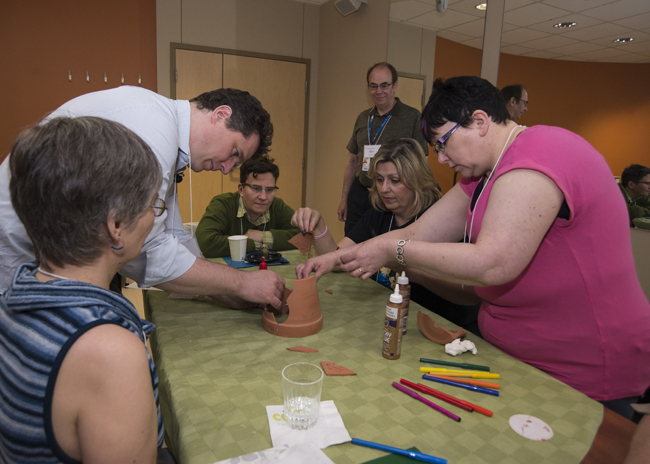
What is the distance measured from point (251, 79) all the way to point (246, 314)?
4226 mm

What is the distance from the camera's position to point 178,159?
1.65m

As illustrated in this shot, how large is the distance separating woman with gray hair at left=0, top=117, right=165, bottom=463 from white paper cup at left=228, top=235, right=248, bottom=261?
1417mm

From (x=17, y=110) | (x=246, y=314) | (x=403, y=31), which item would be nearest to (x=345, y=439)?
(x=246, y=314)

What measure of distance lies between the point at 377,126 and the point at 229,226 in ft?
5.40

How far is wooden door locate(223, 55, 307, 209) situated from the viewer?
5113 millimetres

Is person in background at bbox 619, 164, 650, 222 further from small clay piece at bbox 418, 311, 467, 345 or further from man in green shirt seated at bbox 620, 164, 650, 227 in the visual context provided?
small clay piece at bbox 418, 311, 467, 345

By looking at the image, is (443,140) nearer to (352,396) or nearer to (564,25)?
(352,396)

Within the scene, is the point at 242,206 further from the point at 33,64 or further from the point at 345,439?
the point at 33,64

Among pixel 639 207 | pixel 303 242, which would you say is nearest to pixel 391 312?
pixel 303 242

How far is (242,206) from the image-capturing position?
2.83 m

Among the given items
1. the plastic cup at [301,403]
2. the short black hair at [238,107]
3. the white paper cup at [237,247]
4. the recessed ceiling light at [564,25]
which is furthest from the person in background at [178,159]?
the recessed ceiling light at [564,25]

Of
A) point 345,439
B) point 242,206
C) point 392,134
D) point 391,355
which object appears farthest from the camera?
point 392,134

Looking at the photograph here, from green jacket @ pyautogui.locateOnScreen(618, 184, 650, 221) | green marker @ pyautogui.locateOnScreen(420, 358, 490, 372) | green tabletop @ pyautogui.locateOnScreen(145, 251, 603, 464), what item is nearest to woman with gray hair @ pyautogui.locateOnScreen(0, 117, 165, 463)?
green tabletop @ pyautogui.locateOnScreen(145, 251, 603, 464)

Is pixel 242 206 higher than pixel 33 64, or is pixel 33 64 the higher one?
pixel 33 64
